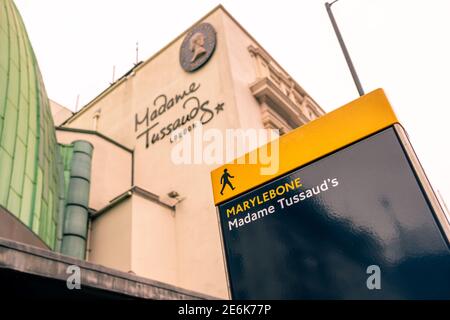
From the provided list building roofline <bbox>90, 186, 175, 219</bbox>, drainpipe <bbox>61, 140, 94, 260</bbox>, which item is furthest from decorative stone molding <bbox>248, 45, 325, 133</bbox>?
drainpipe <bbox>61, 140, 94, 260</bbox>

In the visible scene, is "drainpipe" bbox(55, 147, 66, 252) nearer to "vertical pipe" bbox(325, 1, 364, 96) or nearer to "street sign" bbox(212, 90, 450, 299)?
"vertical pipe" bbox(325, 1, 364, 96)

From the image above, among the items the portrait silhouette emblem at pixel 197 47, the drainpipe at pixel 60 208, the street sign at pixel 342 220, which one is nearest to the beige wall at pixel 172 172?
the portrait silhouette emblem at pixel 197 47

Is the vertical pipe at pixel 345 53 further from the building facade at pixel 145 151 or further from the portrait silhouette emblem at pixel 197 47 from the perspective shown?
the portrait silhouette emblem at pixel 197 47

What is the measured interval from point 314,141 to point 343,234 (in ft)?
2.98

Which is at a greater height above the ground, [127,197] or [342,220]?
[127,197]

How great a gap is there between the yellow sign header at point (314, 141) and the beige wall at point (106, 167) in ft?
60.5

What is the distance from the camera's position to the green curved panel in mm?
13750

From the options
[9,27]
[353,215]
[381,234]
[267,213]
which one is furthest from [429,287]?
[9,27]

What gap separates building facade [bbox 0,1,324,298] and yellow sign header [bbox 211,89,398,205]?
10.9m

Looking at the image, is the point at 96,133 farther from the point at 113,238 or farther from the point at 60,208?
the point at 113,238

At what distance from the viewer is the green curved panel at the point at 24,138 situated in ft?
45.1

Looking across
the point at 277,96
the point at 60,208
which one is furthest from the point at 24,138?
the point at 277,96

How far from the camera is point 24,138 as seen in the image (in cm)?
1518

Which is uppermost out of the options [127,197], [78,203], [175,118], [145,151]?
[175,118]
